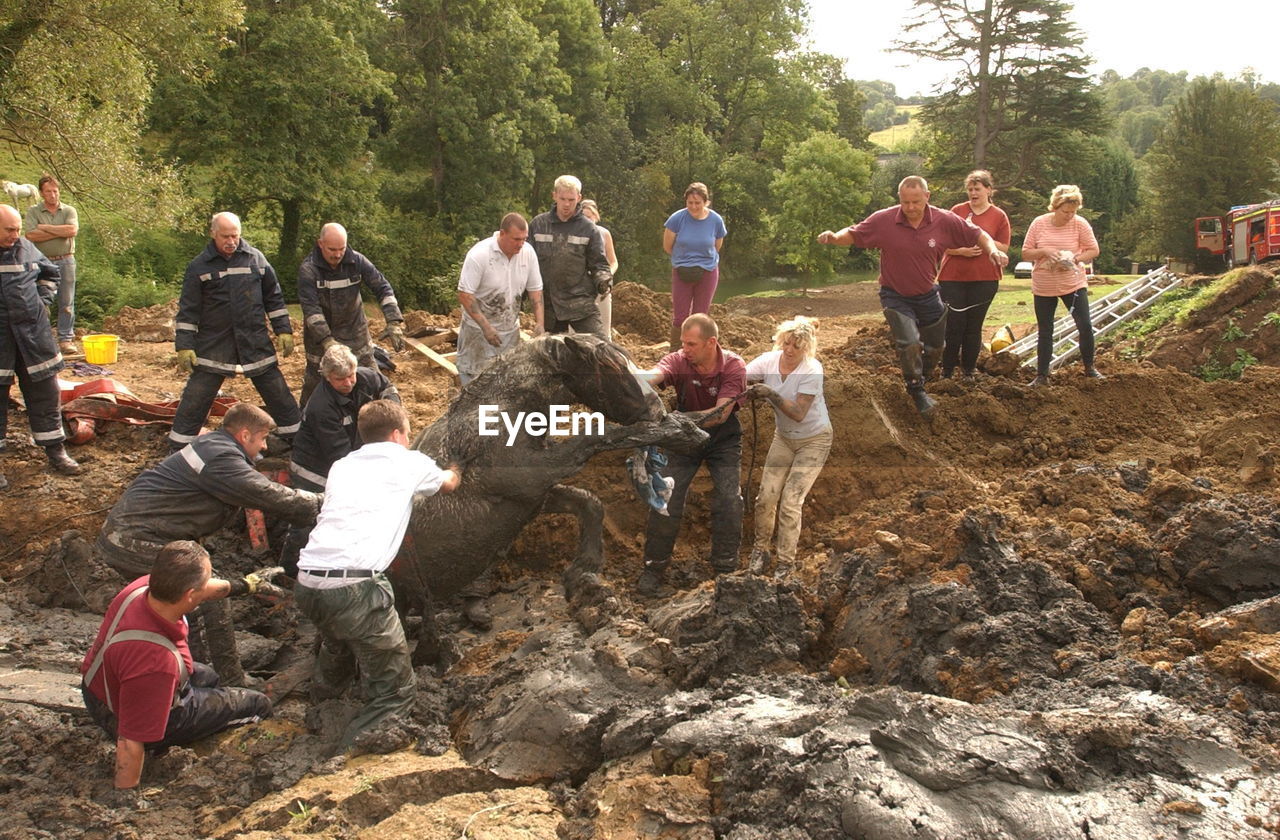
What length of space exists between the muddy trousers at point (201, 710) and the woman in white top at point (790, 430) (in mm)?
3038

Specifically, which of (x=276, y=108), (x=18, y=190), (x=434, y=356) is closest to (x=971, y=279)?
(x=434, y=356)

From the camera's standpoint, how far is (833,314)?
842 inches

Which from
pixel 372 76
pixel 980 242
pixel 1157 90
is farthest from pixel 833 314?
pixel 1157 90

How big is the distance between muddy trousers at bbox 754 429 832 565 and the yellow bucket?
24.6 ft

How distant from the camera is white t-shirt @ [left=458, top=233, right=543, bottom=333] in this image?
285 inches

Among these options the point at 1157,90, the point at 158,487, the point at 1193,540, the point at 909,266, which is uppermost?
the point at 1157,90

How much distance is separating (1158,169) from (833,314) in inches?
627

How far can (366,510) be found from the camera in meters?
4.41

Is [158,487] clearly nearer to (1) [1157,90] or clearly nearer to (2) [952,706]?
(2) [952,706]

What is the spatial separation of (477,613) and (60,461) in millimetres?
3854

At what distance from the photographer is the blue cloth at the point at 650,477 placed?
5.70 meters

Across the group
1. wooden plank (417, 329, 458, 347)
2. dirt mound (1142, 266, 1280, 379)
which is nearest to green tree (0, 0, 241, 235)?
wooden plank (417, 329, 458, 347)

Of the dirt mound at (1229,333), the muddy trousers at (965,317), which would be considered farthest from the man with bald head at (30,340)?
the dirt mound at (1229,333)

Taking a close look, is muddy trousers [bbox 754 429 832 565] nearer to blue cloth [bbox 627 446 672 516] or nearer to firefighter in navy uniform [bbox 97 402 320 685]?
blue cloth [bbox 627 446 672 516]
